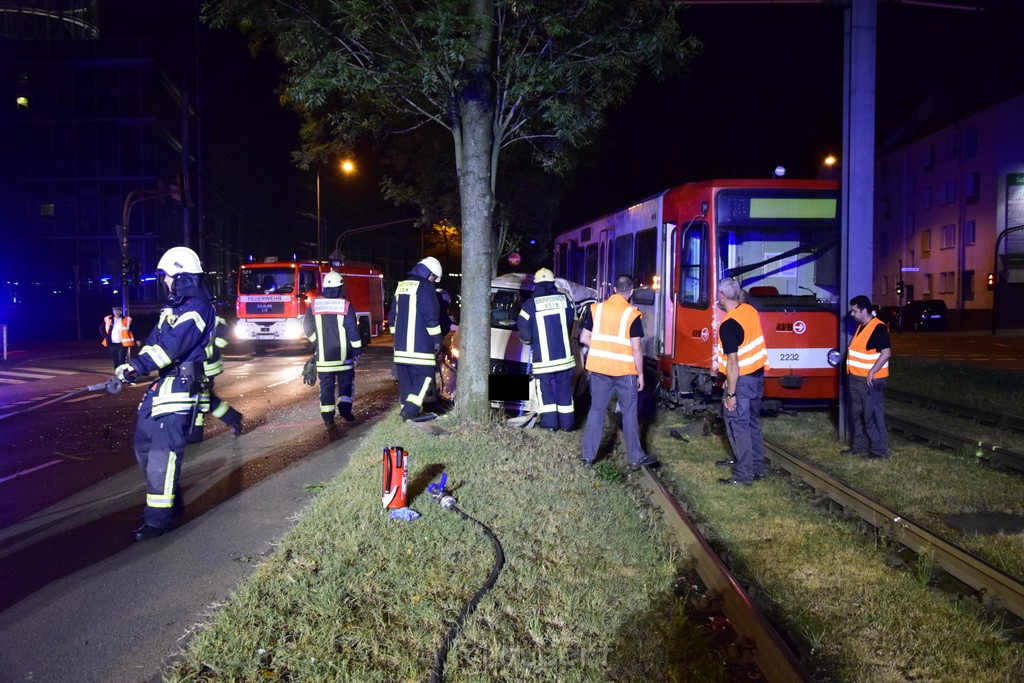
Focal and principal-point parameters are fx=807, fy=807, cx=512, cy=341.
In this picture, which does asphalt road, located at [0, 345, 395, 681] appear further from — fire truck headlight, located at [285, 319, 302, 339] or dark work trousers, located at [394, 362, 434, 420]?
fire truck headlight, located at [285, 319, 302, 339]

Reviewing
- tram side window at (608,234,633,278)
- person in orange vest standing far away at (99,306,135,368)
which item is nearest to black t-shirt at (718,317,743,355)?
tram side window at (608,234,633,278)

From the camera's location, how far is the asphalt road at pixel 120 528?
13.7 ft

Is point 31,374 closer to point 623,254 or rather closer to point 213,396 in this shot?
point 623,254

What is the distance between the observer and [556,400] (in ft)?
31.8

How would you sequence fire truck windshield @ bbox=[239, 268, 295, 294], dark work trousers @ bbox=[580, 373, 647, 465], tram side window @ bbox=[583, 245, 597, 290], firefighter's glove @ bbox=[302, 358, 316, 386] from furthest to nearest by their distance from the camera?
fire truck windshield @ bbox=[239, 268, 295, 294]
tram side window @ bbox=[583, 245, 597, 290]
firefighter's glove @ bbox=[302, 358, 316, 386]
dark work trousers @ bbox=[580, 373, 647, 465]

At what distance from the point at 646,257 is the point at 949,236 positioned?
41681mm

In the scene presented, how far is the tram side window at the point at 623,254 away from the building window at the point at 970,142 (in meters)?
38.9

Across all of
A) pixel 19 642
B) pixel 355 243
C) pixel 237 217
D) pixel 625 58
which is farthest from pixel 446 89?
pixel 355 243

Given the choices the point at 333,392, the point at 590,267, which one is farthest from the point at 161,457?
the point at 590,267

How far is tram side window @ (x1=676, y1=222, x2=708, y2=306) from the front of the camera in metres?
10.2

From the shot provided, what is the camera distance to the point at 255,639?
3961mm

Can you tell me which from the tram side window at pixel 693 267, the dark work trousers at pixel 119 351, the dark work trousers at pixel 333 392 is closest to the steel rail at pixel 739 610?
the tram side window at pixel 693 267

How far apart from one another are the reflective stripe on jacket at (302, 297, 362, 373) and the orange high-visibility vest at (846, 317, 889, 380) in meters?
5.63

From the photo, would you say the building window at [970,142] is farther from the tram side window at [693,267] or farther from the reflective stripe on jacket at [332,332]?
the reflective stripe on jacket at [332,332]
